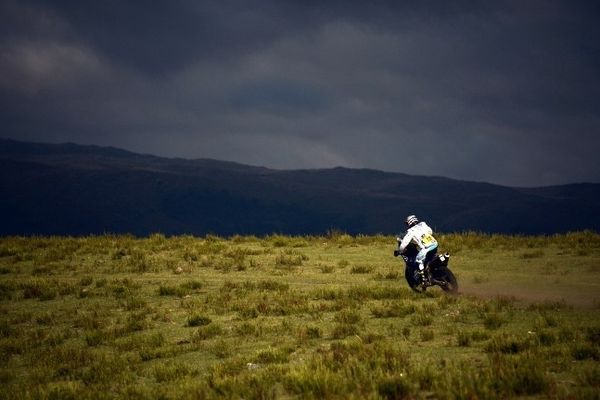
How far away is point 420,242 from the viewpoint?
17.3m

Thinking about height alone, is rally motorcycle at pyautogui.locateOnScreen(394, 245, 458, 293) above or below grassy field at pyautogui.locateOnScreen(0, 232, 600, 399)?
above

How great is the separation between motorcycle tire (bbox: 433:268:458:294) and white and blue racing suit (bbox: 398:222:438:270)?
54 centimetres

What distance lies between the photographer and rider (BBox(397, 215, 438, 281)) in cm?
1708

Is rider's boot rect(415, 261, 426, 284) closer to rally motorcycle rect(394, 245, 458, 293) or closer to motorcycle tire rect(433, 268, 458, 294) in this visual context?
rally motorcycle rect(394, 245, 458, 293)

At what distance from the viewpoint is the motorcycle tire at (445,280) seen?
16.8m

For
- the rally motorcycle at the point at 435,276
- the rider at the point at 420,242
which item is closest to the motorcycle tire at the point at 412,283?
the rally motorcycle at the point at 435,276

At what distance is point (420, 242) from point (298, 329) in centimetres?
583

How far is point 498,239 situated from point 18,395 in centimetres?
2717

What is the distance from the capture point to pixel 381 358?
9.84 meters

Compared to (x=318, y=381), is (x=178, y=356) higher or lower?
lower

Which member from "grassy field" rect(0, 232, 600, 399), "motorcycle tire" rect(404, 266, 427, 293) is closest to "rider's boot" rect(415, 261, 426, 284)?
"motorcycle tire" rect(404, 266, 427, 293)

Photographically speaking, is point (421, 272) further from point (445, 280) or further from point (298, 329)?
point (298, 329)

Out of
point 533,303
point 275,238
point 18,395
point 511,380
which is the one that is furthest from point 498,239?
point 18,395

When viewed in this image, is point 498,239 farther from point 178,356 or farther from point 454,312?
point 178,356
